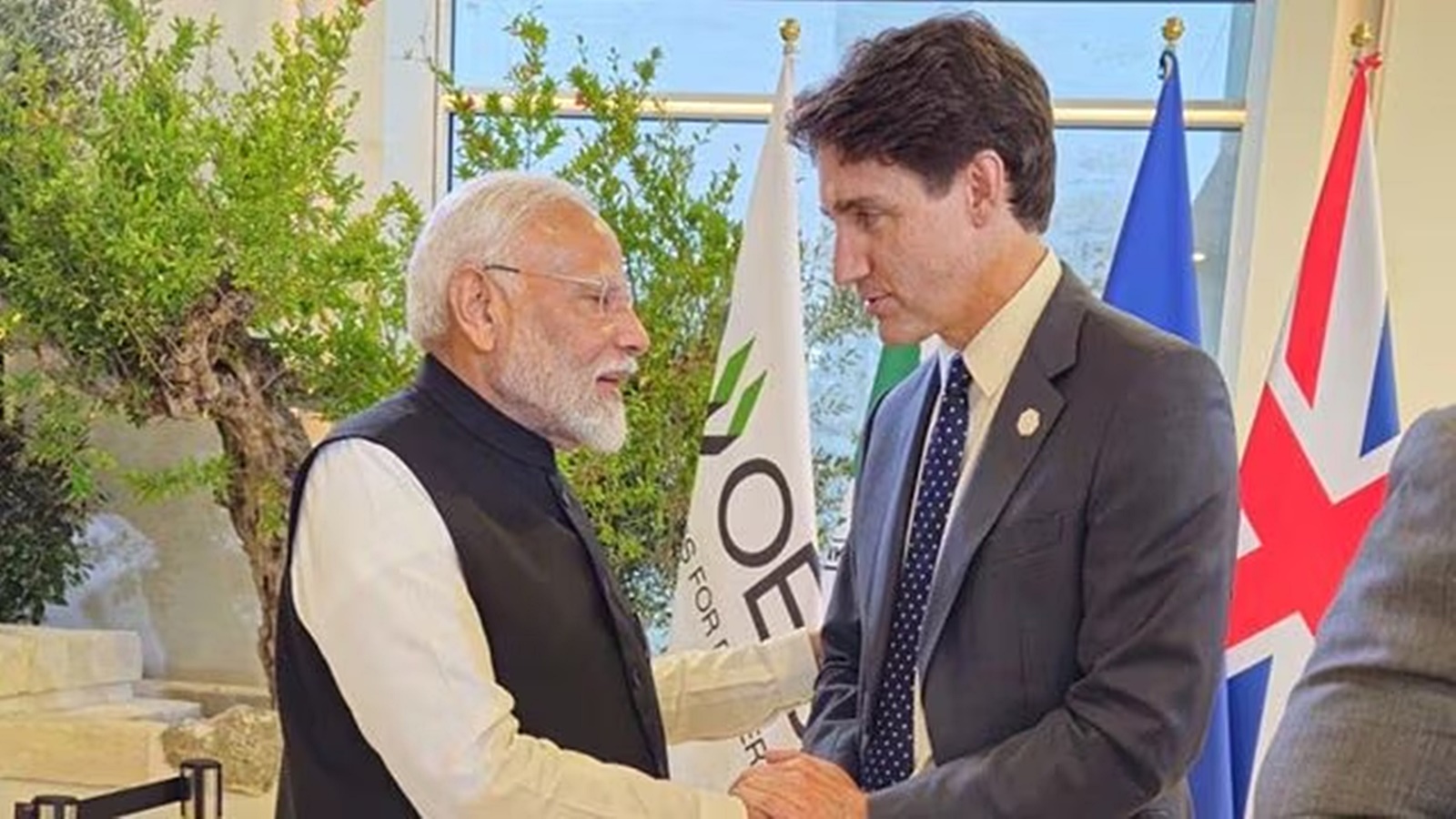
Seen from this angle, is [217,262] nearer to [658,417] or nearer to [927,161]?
[658,417]

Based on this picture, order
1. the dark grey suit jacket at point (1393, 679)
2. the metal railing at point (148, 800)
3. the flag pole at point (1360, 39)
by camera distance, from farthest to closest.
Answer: the flag pole at point (1360, 39) → the metal railing at point (148, 800) → the dark grey suit jacket at point (1393, 679)

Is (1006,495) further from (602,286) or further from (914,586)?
(602,286)

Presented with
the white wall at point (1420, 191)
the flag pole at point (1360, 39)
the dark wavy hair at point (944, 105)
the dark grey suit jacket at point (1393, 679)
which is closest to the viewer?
the dark grey suit jacket at point (1393, 679)

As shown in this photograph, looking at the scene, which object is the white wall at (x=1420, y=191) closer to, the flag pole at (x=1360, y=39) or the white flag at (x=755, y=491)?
the flag pole at (x=1360, y=39)

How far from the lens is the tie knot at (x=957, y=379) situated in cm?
149

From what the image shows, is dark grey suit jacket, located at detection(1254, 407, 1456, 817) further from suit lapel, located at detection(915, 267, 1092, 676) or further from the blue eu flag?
the blue eu flag

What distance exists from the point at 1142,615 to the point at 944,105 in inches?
21.5

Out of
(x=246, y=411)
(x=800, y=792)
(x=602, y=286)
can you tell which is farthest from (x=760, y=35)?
(x=800, y=792)

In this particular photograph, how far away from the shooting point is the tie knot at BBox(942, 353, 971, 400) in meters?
1.49

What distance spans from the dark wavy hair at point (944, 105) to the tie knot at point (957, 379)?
0.60ft

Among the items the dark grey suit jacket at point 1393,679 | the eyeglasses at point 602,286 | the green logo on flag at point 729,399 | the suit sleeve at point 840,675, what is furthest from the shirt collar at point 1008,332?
the green logo on flag at point 729,399

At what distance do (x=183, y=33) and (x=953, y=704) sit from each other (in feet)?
6.79

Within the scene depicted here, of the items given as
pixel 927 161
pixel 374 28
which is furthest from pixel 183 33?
pixel 927 161

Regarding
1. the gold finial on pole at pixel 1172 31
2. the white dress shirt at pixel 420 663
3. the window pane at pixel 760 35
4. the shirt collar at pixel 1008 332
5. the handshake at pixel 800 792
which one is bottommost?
the handshake at pixel 800 792
